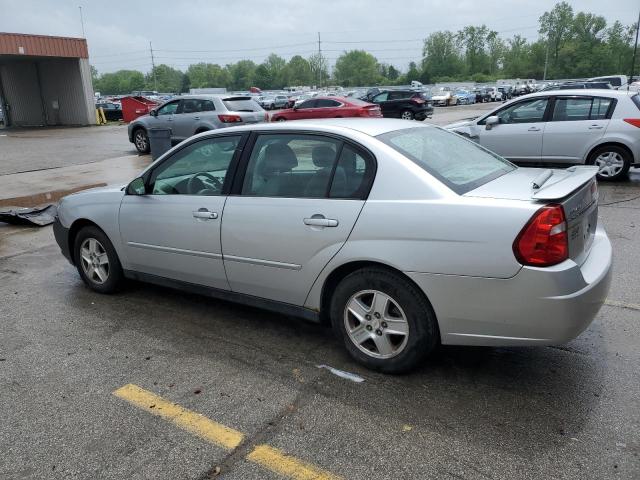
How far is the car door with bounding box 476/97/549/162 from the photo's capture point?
975cm

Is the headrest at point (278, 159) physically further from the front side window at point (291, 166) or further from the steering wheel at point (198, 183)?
the steering wheel at point (198, 183)

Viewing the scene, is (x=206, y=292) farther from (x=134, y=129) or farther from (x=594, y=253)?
(x=134, y=129)

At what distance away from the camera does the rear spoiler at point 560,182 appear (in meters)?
2.93

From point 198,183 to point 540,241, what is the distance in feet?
8.50

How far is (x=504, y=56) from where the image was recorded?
5241 inches

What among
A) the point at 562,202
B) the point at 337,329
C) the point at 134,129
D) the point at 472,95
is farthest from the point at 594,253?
the point at 472,95

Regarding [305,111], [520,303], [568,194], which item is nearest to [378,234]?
[520,303]

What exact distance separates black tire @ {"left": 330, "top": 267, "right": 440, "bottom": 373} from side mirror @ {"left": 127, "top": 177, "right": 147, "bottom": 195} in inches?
79.5

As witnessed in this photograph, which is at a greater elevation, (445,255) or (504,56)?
(504,56)

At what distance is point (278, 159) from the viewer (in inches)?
151

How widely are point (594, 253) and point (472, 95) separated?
5214cm

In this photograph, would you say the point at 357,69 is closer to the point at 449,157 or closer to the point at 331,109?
the point at 331,109

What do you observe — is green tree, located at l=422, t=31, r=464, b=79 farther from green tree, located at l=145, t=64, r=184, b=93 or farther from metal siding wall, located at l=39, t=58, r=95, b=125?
metal siding wall, located at l=39, t=58, r=95, b=125

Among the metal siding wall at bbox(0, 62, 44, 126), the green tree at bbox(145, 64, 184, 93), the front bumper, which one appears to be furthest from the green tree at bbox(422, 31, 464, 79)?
the front bumper
